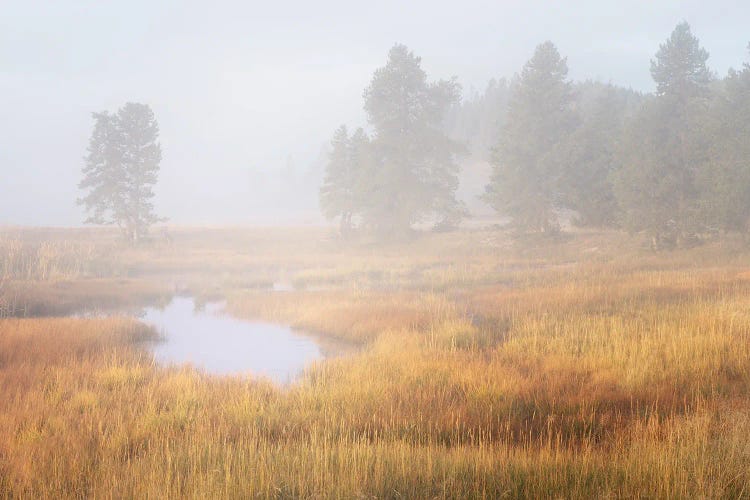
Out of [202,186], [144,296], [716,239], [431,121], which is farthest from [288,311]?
[202,186]

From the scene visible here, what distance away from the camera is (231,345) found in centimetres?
1519

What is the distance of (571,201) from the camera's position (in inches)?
1415

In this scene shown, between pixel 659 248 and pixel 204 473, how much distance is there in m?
29.3

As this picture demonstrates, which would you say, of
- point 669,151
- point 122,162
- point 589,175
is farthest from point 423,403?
point 122,162

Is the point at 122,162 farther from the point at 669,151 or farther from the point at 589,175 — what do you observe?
the point at 669,151

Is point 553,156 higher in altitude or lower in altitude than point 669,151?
higher

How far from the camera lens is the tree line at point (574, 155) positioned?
2614 cm

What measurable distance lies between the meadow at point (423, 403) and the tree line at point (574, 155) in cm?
867

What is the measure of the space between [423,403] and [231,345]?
28.2 feet

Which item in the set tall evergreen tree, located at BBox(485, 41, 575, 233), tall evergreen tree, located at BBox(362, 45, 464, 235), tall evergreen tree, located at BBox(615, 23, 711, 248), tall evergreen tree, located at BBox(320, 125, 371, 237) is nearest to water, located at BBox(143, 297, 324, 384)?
tall evergreen tree, located at BBox(615, 23, 711, 248)

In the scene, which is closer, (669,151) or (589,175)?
(669,151)

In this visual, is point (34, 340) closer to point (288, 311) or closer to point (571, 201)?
point (288, 311)

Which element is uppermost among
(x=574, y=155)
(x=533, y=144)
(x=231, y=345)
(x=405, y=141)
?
(x=405, y=141)

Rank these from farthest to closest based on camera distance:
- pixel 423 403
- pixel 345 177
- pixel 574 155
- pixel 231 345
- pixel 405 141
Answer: pixel 345 177 → pixel 405 141 → pixel 574 155 → pixel 231 345 → pixel 423 403
